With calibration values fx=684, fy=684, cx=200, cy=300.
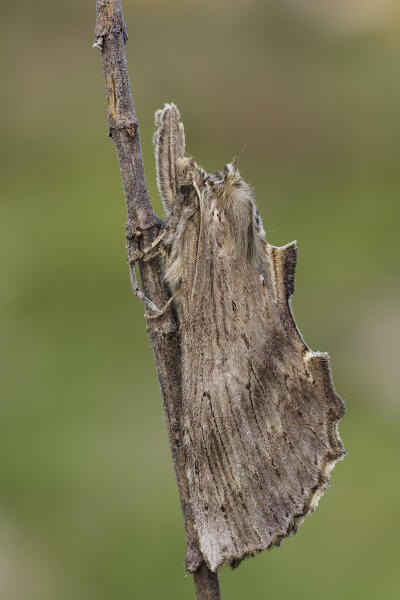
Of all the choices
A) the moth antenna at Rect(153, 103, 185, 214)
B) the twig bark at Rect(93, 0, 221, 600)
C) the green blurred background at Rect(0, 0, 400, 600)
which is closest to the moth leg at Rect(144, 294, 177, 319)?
the twig bark at Rect(93, 0, 221, 600)

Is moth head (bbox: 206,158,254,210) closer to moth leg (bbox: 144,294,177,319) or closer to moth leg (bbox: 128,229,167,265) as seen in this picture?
moth leg (bbox: 128,229,167,265)

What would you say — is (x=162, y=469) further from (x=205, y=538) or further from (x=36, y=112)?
(x=36, y=112)

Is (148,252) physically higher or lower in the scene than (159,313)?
higher

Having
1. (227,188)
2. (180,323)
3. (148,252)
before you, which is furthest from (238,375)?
(227,188)

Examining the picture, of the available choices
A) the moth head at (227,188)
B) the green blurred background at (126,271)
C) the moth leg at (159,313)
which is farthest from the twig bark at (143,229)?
the green blurred background at (126,271)

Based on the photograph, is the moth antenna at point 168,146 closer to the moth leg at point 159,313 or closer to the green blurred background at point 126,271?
the moth leg at point 159,313

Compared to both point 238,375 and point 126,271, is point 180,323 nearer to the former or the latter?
point 238,375
